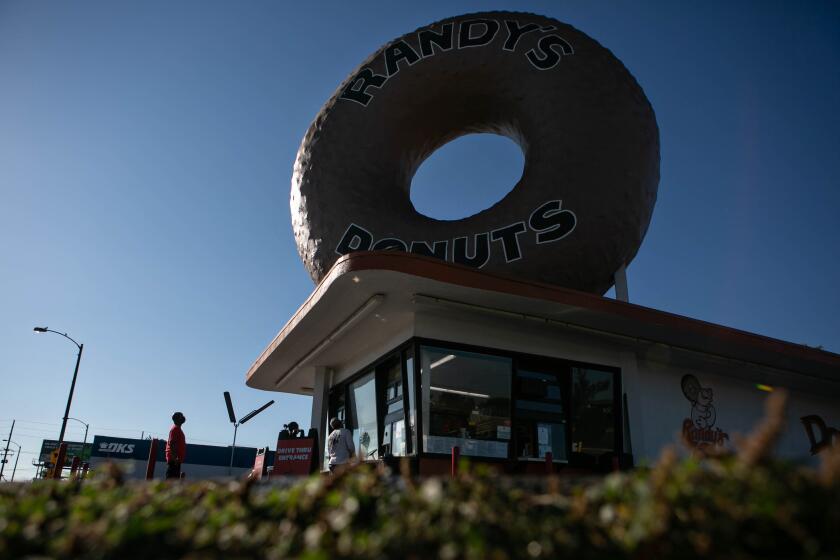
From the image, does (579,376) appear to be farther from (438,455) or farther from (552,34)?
(552,34)

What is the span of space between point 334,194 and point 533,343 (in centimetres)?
431

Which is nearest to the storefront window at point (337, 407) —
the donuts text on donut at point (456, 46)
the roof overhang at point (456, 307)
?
the roof overhang at point (456, 307)

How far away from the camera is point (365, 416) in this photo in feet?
37.7

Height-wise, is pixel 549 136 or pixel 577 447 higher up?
pixel 549 136

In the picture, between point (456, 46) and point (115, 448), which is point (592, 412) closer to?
point (456, 46)

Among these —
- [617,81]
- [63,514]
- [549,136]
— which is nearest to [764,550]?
[63,514]

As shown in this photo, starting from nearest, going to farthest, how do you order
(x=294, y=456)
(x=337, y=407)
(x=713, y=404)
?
(x=294, y=456)
(x=713, y=404)
(x=337, y=407)

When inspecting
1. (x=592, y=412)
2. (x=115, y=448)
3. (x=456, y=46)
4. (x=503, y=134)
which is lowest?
(x=592, y=412)

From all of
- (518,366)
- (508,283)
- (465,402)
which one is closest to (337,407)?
(465,402)

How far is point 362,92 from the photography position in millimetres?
11945

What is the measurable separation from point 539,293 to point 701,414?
513 cm

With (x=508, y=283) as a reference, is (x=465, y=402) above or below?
below

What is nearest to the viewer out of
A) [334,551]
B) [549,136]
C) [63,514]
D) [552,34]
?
[334,551]

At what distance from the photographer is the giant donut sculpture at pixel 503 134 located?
32.8 ft
